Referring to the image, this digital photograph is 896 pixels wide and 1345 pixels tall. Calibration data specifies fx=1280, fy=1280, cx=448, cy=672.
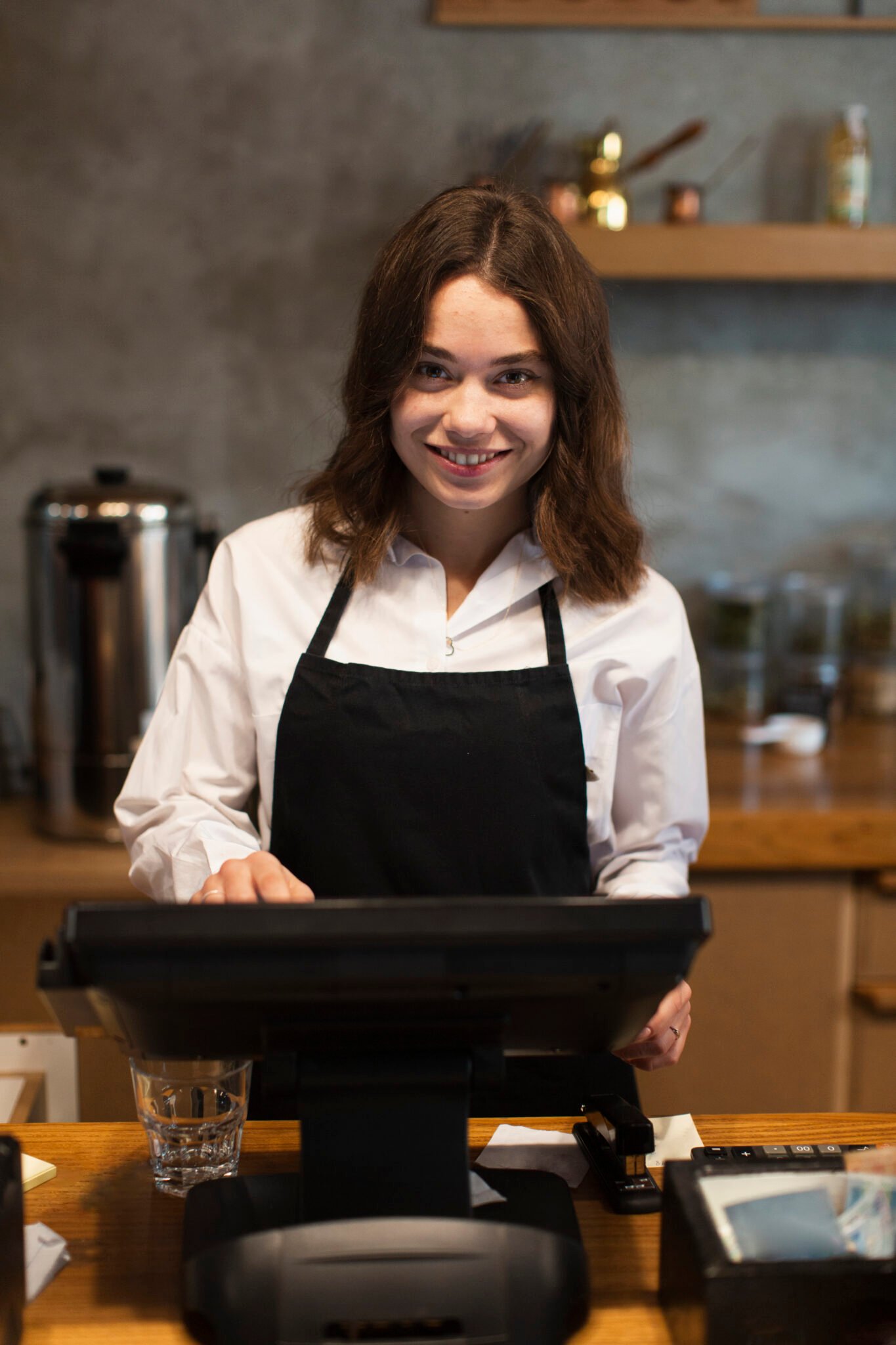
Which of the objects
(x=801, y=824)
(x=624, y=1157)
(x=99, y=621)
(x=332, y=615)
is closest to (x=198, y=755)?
(x=332, y=615)

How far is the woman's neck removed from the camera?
1.59 m

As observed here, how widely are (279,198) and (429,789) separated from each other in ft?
5.76

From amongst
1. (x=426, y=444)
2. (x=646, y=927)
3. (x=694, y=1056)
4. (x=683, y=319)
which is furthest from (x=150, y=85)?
(x=646, y=927)

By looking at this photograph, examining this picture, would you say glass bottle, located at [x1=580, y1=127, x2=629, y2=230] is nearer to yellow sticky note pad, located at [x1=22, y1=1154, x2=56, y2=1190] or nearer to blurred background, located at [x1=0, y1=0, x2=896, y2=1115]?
blurred background, located at [x1=0, y1=0, x2=896, y2=1115]

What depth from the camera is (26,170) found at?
2703 mm

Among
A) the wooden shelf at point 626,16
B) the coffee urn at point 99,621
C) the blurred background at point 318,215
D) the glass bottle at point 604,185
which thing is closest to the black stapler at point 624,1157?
the coffee urn at point 99,621

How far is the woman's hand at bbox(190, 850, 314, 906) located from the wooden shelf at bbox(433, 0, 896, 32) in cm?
218

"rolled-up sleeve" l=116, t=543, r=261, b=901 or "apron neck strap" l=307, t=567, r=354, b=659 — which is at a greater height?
"apron neck strap" l=307, t=567, r=354, b=659

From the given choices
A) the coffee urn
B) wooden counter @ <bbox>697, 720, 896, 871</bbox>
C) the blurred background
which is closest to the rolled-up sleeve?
the coffee urn

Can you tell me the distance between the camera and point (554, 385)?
4.78ft

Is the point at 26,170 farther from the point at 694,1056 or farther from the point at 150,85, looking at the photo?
the point at 694,1056

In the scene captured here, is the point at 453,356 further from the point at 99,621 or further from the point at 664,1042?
the point at 99,621

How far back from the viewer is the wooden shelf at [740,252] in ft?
8.46

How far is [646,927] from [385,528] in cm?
81
